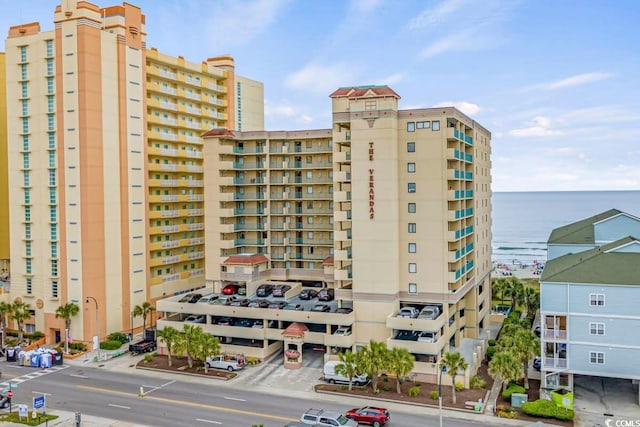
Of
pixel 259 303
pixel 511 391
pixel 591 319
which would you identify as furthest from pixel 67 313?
pixel 591 319

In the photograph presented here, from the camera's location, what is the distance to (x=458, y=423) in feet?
145

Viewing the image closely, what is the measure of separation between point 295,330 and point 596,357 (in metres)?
27.6

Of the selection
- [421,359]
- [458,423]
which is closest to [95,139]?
[421,359]

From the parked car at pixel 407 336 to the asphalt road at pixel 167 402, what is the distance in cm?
1008

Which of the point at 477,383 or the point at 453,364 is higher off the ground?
the point at 453,364

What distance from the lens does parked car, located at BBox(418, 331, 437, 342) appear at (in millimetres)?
55219

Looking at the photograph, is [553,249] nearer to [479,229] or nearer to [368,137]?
[479,229]

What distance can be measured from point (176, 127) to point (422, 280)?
1650 inches

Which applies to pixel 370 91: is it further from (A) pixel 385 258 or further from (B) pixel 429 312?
(B) pixel 429 312

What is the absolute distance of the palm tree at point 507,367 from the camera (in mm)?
47978

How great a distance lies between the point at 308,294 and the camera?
7125 cm

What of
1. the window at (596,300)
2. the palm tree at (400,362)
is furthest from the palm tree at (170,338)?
the window at (596,300)

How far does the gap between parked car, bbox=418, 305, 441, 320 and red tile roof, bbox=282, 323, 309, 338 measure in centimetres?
1189

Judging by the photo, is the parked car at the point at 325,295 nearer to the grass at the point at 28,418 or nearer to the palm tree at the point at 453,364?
the palm tree at the point at 453,364
